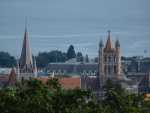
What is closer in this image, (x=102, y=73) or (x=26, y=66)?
(x=26, y=66)

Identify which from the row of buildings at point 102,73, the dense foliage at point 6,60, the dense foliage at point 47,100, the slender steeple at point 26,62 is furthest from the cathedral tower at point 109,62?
the dense foliage at point 6,60

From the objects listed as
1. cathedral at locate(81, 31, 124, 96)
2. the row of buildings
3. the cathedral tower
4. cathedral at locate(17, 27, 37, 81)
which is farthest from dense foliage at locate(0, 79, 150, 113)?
the cathedral tower

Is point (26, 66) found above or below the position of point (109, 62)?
below

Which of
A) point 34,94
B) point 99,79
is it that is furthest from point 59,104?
point 99,79

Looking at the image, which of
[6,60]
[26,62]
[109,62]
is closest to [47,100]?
[26,62]

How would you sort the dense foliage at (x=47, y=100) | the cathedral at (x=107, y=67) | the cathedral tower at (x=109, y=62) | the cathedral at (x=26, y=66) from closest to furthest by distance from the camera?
the dense foliage at (x=47, y=100) → the cathedral at (x=26, y=66) → the cathedral at (x=107, y=67) → the cathedral tower at (x=109, y=62)

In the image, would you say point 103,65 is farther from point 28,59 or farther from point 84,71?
point 84,71

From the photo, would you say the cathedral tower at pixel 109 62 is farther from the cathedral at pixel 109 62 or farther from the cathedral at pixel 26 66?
the cathedral at pixel 26 66

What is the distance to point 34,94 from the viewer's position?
31.6 metres

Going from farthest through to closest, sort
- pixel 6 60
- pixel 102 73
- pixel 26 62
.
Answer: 1. pixel 6 60
2. pixel 102 73
3. pixel 26 62

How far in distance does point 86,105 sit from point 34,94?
159 cm

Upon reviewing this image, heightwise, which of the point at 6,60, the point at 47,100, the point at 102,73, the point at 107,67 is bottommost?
the point at 47,100

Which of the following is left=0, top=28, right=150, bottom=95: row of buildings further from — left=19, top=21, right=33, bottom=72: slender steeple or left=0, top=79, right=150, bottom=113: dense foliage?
left=0, top=79, right=150, bottom=113: dense foliage

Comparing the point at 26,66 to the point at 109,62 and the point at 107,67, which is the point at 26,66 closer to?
the point at 107,67
